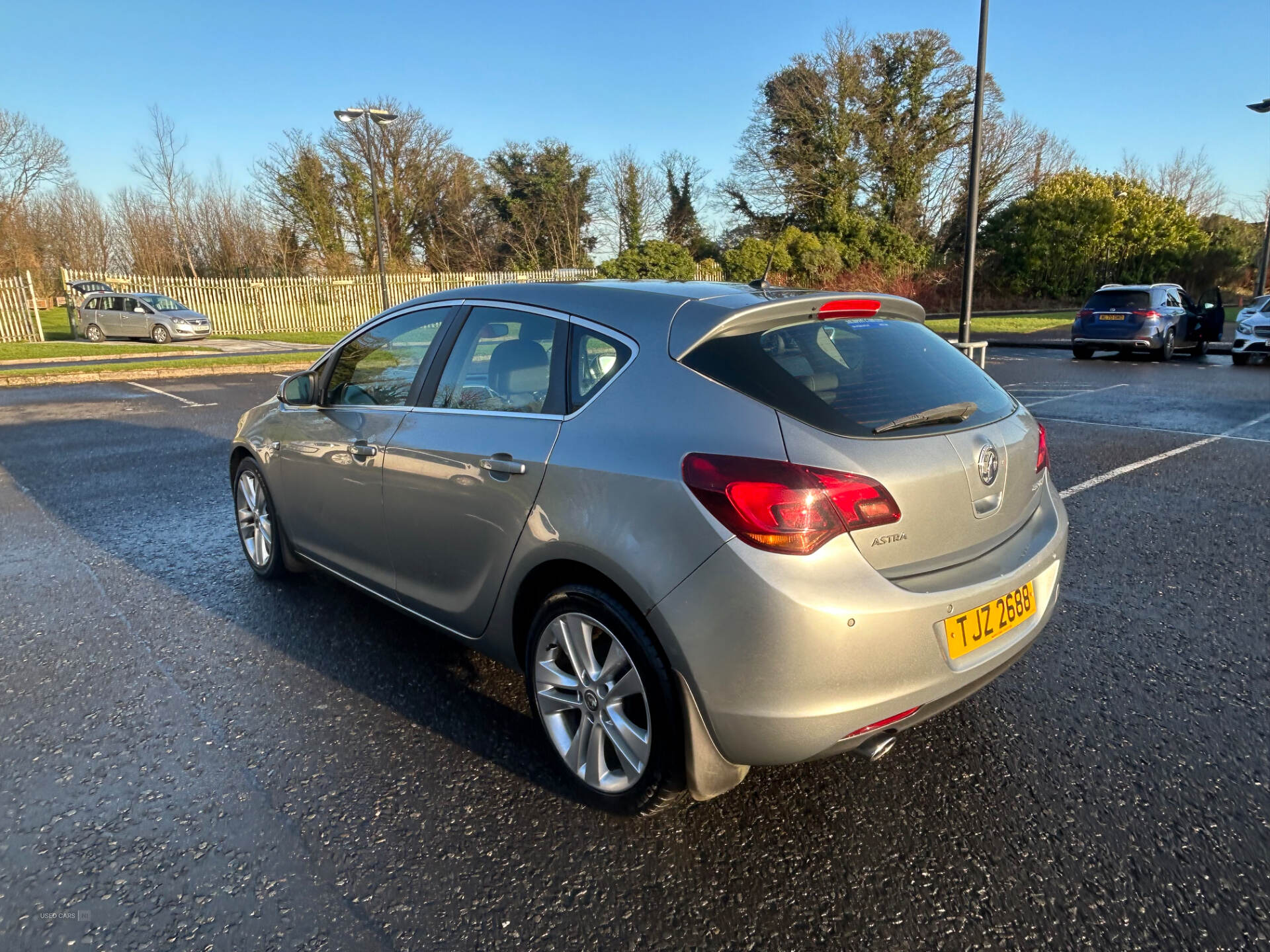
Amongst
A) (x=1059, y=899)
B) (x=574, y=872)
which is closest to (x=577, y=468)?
(x=574, y=872)

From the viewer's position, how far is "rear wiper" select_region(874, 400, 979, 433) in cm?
237

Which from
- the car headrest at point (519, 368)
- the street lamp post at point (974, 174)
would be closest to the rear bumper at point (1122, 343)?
the street lamp post at point (974, 174)

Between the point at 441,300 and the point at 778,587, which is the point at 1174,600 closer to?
the point at 778,587

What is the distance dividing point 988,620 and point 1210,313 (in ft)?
67.0

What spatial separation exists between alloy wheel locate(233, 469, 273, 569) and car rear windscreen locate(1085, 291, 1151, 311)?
18052 mm

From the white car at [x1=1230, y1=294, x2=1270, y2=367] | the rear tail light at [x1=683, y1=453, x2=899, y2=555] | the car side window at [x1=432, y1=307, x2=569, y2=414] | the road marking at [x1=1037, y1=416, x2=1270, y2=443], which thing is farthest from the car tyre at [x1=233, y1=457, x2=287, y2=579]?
the white car at [x1=1230, y1=294, x2=1270, y2=367]

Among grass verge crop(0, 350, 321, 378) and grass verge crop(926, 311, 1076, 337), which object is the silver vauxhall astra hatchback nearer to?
grass verge crop(0, 350, 321, 378)

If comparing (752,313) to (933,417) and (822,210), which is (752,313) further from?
(822,210)

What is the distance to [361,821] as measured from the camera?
98.7 inches

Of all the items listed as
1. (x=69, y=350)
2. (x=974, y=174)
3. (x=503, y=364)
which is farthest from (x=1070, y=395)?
(x=69, y=350)

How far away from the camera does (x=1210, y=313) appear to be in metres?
18.4

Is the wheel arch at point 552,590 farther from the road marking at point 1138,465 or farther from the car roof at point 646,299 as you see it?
the road marking at point 1138,465

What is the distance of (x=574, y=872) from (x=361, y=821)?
0.71 meters

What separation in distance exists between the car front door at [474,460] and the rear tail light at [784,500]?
0.68 meters
